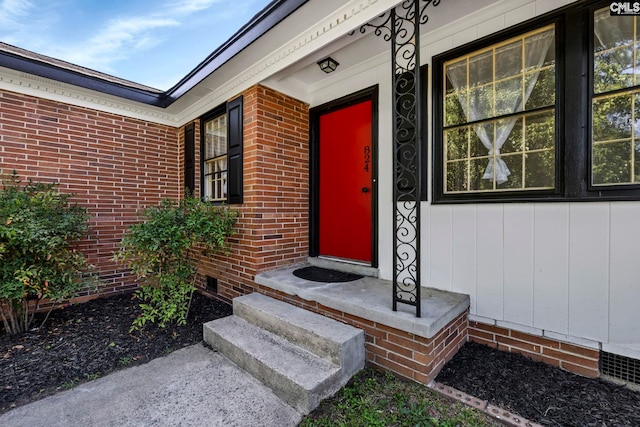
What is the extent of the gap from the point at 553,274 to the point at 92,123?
5.61 meters

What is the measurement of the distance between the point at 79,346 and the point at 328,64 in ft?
12.6

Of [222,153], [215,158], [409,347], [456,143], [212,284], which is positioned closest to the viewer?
[409,347]

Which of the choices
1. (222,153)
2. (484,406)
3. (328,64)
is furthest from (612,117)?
(222,153)

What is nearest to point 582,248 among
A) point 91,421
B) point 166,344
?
point 91,421

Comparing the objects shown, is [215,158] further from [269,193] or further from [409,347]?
[409,347]

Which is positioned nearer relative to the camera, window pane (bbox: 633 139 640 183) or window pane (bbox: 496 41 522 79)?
window pane (bbox: 633 139 640 183)

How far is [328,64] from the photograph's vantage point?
312 cm

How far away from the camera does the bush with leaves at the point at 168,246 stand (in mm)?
2779

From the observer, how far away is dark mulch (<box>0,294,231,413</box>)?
2025 mm

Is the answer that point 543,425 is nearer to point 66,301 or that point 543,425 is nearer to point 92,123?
point 66,301

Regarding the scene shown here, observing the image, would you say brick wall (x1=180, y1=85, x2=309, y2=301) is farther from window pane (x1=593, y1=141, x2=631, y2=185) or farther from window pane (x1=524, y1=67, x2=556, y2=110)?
window pane (x1=593, y1=141, x2=631, y2=185)

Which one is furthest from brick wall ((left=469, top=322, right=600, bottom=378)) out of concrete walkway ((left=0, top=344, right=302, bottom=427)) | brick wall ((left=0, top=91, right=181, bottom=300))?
brick wall ((left=0, top=91, right=181, bottom=300))

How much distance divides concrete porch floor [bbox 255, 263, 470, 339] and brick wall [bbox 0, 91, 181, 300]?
2.68 meters

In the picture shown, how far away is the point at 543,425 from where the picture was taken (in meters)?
1.49
